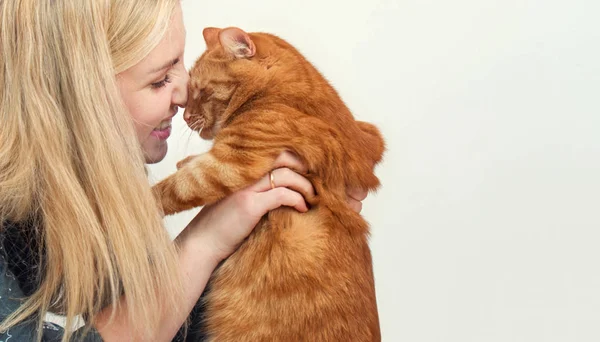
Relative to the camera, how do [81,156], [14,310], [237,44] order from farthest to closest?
[237,44], [81,156], [14,310]

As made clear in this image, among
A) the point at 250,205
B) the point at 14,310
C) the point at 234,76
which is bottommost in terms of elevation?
the point at 14,310

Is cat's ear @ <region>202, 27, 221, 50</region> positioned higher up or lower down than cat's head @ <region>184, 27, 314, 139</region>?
higher up

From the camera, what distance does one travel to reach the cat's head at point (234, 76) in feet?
5.21

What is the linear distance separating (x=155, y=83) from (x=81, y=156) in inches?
7.9

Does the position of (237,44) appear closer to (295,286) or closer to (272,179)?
(272,179)

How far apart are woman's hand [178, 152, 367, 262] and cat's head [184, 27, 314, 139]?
0.19 meters

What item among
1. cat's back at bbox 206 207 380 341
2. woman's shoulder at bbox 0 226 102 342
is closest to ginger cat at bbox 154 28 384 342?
cat's back at bbox 206 207 380 341

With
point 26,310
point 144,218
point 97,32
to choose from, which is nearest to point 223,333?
point 144,218

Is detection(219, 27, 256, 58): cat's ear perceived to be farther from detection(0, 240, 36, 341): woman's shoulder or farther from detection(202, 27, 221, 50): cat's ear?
detection(0, 240, 36, 341): woman's shoulder

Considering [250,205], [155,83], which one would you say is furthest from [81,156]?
[250,205]

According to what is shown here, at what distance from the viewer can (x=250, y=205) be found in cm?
145

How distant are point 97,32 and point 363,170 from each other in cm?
58

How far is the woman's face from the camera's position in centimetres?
142

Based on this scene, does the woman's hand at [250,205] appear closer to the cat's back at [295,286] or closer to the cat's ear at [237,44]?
the cat's back at [295,286]
